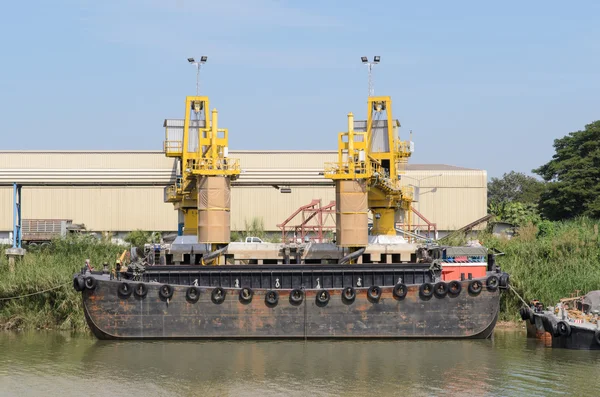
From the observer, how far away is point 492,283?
4059 centimetres

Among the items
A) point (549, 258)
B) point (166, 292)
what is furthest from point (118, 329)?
point (549, 258)

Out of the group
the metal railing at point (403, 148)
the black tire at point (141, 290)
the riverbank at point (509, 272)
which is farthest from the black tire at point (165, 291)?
the metal railing at point (403, 148)

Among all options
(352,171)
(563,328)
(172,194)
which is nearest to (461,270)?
(563,328)

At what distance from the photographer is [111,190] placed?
7306 centimetres

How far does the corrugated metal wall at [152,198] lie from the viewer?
7156 centimetres

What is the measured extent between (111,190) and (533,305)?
40.0 meters

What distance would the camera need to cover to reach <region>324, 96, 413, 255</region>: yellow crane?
1660 inches

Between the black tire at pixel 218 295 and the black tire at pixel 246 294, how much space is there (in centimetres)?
80

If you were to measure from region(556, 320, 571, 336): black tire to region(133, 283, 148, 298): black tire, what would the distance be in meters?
17.0

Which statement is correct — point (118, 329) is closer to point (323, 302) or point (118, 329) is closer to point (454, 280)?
point (323, 302)

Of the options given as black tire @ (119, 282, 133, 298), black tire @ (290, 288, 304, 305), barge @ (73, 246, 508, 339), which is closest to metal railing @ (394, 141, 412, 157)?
barge @ (73, 246, 508, 339)

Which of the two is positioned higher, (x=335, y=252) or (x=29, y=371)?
(x=335, y=252)

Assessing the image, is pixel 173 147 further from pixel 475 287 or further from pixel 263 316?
pixel 475 287

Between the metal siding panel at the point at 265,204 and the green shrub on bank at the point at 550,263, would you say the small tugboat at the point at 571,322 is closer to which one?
the green shrub on bank at the point at 550,263
